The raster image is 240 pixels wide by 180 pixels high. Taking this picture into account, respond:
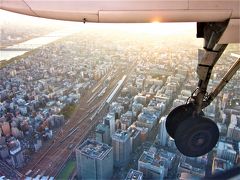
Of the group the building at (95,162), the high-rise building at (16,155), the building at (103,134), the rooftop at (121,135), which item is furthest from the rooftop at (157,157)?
the high-rise building at (16,155)

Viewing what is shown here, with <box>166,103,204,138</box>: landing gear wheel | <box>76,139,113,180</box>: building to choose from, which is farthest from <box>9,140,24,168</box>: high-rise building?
<box>166,103,204,138</box>: landing gear wheel

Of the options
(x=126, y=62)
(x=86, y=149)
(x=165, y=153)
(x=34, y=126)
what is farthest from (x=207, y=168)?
(x=126, y=62)

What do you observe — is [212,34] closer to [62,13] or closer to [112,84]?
[62,13]

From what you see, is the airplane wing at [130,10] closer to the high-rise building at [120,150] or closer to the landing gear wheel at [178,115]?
the landing gear wheel at [178,115]

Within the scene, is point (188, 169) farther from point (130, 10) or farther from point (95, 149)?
point (130, 10)

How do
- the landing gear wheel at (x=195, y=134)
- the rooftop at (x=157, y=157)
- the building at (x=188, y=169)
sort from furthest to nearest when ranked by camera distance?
the rooftop at (x=157, y=157) < the building at (x=188, y=169) < the landing gear wheel at (x=195, y=134)

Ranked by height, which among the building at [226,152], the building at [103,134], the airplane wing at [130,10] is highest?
the airplane wing at [130,10]

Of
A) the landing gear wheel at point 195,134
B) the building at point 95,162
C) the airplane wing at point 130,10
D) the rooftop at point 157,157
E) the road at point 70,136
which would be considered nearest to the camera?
the airplane wing at point 130,10
